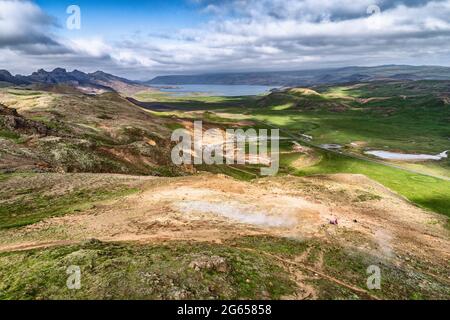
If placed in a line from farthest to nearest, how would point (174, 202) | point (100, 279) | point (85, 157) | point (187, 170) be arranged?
point (187, 170), point (85, 157), point (174, 202), point (100, 279)

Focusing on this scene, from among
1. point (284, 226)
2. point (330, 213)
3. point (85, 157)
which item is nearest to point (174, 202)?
point (284, 226)

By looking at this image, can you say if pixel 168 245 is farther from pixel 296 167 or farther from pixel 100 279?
pixel 296 167

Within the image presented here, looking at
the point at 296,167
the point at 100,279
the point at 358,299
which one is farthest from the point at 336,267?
the point at 296,167

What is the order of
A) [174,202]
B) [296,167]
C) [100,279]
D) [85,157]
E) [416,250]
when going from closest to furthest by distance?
[100,279] → [416,250] → [174,202] → [85,157] → [296,167]

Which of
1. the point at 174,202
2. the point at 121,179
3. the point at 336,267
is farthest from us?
the point at 121,179

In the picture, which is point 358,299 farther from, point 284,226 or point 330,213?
point 330,213

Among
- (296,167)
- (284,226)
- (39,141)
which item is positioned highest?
(39,141)

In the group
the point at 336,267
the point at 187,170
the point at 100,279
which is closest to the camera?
the point at 100,279

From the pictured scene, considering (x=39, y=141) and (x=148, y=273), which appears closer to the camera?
(x=148, y=273)

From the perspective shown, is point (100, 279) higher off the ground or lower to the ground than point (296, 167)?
higher
